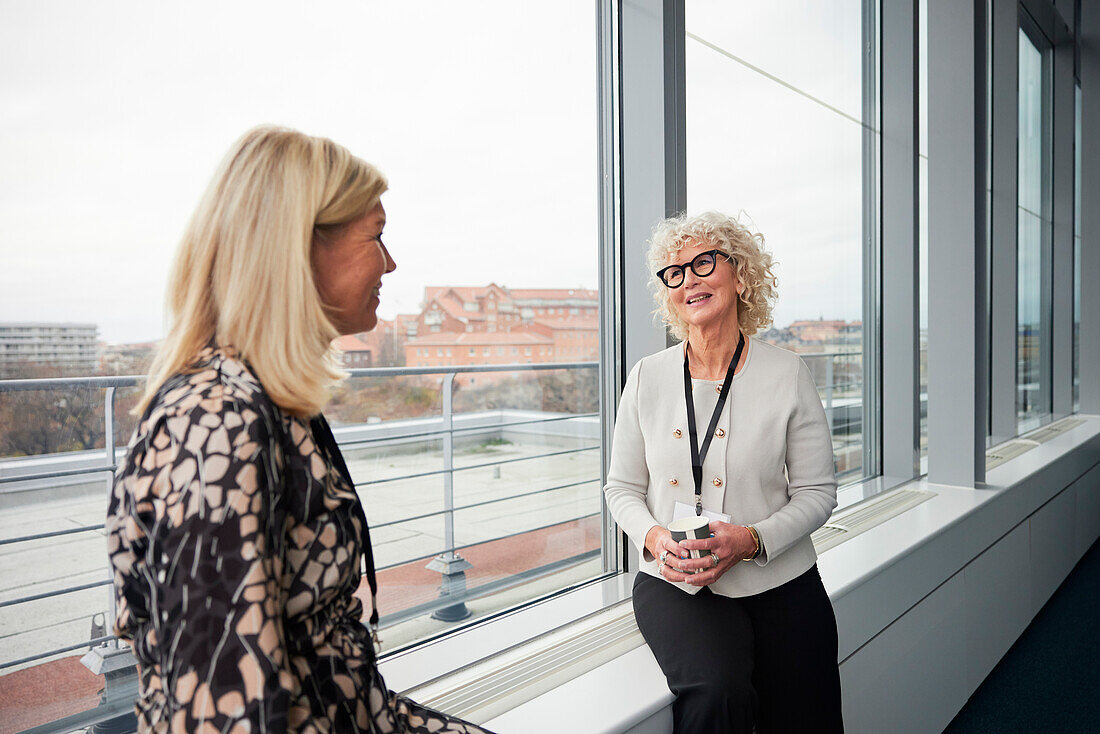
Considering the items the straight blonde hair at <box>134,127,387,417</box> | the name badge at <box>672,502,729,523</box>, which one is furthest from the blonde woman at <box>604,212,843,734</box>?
the straight blonde hair at <box>134,127,387,417</box>

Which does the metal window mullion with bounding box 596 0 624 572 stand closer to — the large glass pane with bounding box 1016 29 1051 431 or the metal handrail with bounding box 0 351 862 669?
the metal handrail with bounding box 0 351 862 669

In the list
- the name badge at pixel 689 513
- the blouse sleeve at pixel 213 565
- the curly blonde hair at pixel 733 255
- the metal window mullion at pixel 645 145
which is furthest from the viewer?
the metal window mullion at pixel 645 145

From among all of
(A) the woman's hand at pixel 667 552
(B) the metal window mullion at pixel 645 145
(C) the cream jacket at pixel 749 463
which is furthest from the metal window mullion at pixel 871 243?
(A) the woman's hand at pixel 667 552

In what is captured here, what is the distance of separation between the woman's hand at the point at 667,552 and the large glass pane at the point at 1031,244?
4807 millimetres

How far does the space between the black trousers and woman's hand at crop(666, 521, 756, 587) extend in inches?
4.0

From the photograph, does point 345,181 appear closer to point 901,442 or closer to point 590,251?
point 590,251

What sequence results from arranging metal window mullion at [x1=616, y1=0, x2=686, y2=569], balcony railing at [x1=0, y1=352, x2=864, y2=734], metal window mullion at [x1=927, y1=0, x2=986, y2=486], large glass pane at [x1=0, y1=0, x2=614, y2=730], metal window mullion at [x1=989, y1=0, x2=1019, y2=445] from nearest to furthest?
1. large glass pane at [x1=0, y1=0, x2=614, y2=730]
2. balcony railing at [x1=0, y1=352, x2=864, y2=734]
3. metal window mullion at [x1=616, y1=0, x2=686, y2=569]
4. metal window mullion at [x1=927, y1=0, x2=986, y2=486]
5. metal window mullion at [x1=989, y1=0, x2=1019, y2=445]

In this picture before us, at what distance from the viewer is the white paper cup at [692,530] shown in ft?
4.49

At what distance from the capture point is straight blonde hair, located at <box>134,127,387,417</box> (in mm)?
801

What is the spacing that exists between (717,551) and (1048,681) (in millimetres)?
2360

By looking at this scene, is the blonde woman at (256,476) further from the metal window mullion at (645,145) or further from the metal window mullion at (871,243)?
the metal window mullion at (871,243)

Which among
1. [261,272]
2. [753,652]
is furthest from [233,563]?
[753,652]

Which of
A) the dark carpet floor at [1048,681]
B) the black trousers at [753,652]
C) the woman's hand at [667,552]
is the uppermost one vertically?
the woman's hand at [667,552]

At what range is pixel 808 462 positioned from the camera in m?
1.52
